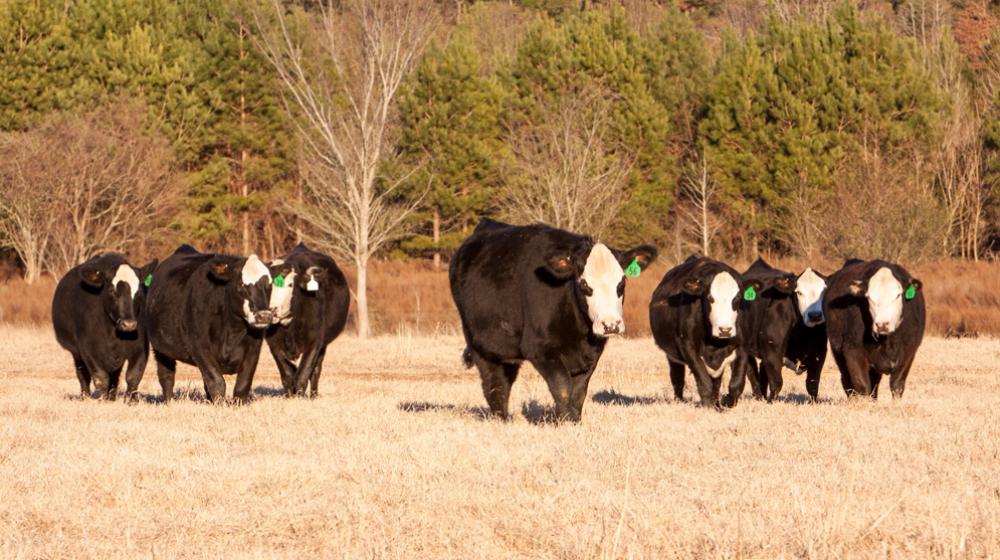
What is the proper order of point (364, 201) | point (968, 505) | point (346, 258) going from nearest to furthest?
1. point (968, 505)
2. point (364, 201)
3. point (346, 258)

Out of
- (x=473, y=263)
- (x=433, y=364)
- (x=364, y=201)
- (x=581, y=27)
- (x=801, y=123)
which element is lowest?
(x=433, y=364)

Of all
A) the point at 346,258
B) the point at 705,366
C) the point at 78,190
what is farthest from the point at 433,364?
the point at 78,190

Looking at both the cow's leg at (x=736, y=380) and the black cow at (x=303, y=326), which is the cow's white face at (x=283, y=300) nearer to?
the black cow at (x=303, y=326)

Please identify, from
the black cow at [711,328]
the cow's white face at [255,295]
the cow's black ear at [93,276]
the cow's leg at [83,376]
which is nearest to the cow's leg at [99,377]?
the cow's leg at [83,376]

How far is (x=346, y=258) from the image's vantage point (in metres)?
43.6

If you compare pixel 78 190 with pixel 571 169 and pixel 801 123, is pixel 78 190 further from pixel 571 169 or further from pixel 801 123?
pixel 801 123

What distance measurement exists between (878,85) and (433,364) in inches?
1196

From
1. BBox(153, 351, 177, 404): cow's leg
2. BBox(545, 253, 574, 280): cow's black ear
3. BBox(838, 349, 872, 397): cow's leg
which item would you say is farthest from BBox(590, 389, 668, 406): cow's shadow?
BBox(153, 351, 177, 404): cow's leg

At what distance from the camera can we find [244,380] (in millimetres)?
14219

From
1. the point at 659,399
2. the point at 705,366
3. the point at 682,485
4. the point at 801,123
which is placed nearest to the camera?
the point at 682,485

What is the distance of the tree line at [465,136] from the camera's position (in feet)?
152

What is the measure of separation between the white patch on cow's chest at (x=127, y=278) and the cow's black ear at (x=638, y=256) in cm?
637

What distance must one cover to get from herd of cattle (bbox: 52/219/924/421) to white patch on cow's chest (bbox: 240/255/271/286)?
0.9 inches

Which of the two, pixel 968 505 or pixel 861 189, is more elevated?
pixel 861 189
